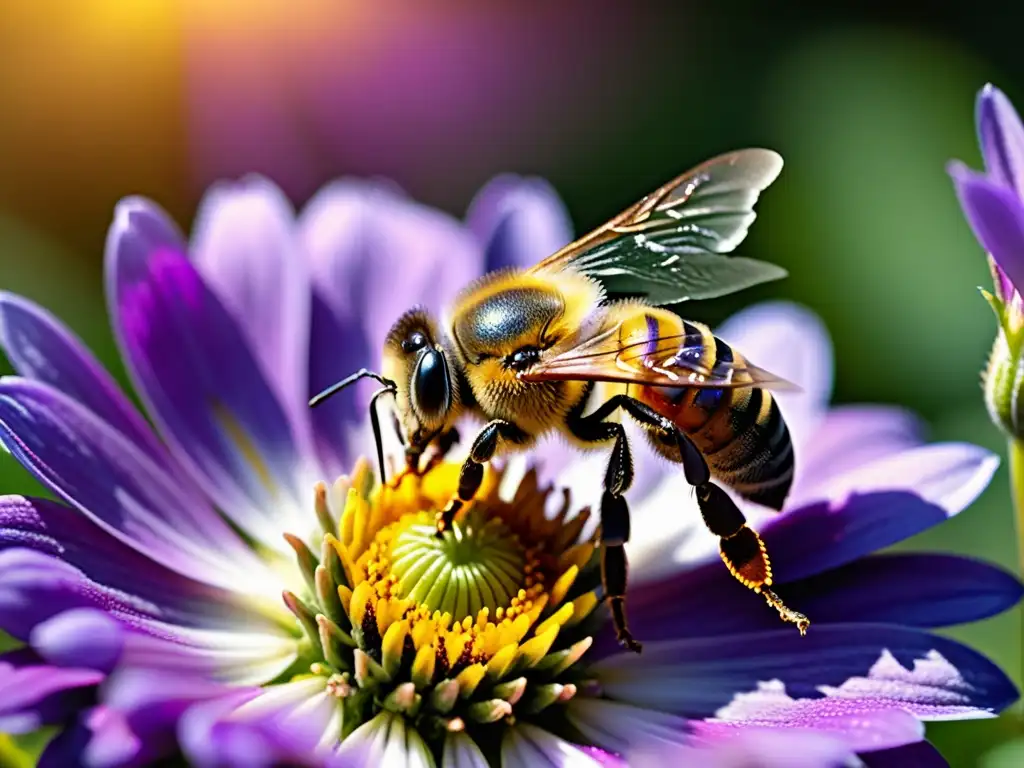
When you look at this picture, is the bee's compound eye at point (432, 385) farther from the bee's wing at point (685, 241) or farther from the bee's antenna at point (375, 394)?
the bee's wing at point (685, 241)

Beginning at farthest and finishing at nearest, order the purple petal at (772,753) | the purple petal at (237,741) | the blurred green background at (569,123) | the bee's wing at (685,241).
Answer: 1. the blurred green background at (569,123)
2. the bee's wing at (685,241)
3. the purple petal at (772,753)
4. the purple petal at (237,741)

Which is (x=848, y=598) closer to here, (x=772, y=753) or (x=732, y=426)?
(x=732, y=426)

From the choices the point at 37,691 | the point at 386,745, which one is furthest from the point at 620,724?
the point at 37,691

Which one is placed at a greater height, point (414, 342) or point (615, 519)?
point (414, 342)

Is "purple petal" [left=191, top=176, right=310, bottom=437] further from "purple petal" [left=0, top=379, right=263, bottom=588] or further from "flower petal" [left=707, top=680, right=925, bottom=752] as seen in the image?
"flower petal" [left=707, top=680, right=925, bottom=752]

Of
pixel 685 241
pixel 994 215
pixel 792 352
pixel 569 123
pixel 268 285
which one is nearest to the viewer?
pixel 994 215

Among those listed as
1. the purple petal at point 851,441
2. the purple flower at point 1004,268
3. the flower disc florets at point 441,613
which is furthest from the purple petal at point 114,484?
the purple flower at point 1004,268
